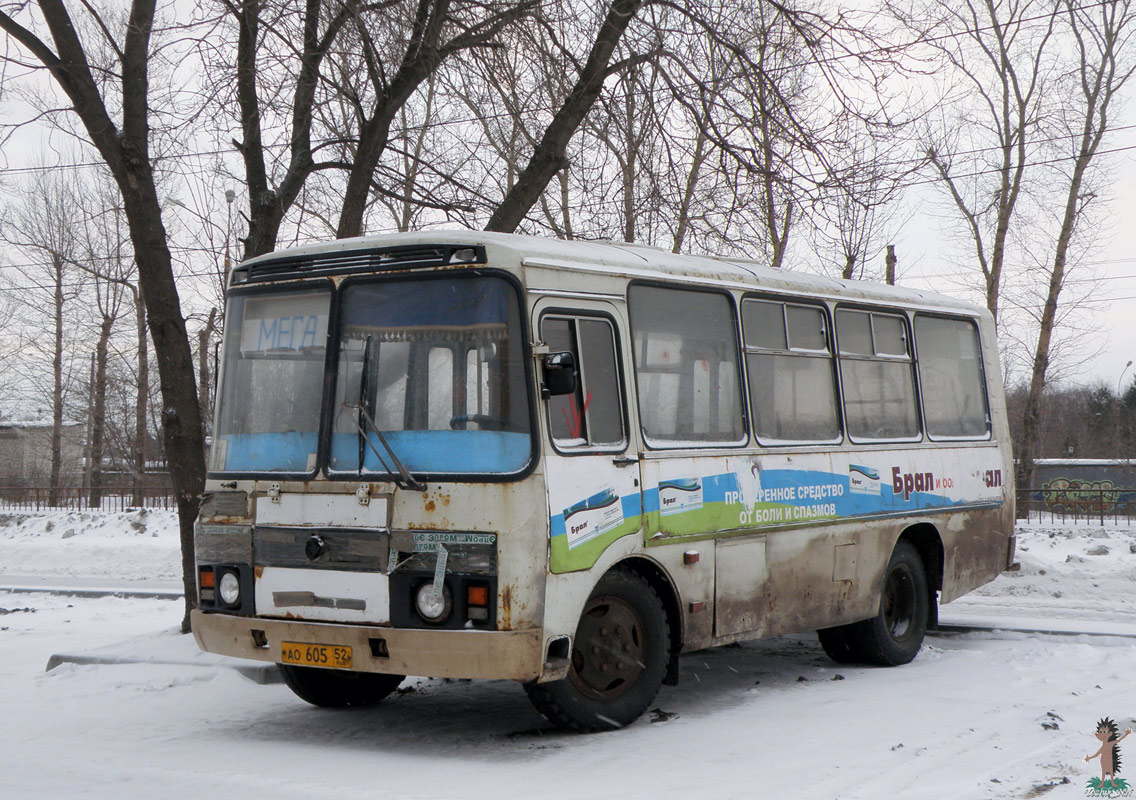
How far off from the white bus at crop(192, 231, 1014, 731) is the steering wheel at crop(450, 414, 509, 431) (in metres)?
0.01

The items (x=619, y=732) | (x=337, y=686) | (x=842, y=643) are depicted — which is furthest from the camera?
(x=842, y=643)

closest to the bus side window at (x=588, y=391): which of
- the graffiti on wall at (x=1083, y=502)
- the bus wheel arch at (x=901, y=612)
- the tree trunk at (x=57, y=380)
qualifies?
the bus wheel arch at (x=901, y=612)

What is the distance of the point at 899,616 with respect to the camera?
33.5 feet

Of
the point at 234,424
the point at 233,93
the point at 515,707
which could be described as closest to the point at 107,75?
the point at 233,93

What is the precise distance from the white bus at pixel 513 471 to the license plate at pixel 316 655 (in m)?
0.01

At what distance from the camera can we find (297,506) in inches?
278

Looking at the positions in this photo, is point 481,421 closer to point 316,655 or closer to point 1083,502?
point 316,655

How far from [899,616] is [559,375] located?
16.2 feet

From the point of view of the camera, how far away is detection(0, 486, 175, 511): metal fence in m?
30.1

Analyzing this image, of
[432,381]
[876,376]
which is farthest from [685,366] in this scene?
[876,376]

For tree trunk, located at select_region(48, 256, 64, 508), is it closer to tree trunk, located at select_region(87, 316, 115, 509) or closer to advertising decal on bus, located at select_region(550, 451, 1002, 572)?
tree trunk, located at select_region(87, 316, 115, 509)

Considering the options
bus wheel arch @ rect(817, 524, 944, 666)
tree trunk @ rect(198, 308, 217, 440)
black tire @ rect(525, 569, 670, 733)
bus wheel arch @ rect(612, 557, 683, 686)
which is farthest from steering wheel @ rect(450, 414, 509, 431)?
tree trunk @ rect(198, 308, 217, 440)

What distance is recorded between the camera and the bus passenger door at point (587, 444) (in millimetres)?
6777

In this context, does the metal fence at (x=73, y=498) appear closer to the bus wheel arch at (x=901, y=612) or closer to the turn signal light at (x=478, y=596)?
the bus wheel arch at (x=901, y=612)
